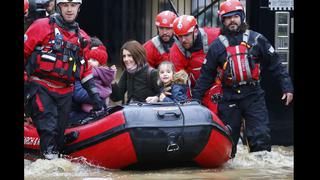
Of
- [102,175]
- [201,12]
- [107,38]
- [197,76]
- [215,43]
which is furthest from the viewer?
[107,38]

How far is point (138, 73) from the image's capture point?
8.91 m

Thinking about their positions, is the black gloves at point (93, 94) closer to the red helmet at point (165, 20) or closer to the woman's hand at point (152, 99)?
the woman's hand at point (152, 99)

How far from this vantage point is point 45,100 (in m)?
8.22

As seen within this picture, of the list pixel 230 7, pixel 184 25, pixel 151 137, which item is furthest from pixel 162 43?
pixel 151 137

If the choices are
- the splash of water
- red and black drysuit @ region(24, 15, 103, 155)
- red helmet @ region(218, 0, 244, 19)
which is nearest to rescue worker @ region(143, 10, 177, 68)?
red helmet @ region(218, 0, 244, 19)

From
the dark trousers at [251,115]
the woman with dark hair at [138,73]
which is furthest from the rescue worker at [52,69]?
the dark trousers at [251,115]

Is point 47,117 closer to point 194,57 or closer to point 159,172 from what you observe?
point 159,172

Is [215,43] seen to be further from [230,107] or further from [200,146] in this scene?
[200,146]

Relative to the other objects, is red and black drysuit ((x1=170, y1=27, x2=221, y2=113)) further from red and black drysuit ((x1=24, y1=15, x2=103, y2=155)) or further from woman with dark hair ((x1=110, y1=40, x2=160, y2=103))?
red and black drysuit ((x1=24, y1=15, x2=103, y2=155))

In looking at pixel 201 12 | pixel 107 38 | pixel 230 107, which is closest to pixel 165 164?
pixel 230 107

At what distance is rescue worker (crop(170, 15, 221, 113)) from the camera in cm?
923

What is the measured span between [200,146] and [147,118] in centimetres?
56

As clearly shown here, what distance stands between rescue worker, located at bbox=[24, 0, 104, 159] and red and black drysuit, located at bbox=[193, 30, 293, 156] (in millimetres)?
1370

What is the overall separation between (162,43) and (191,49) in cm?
73
